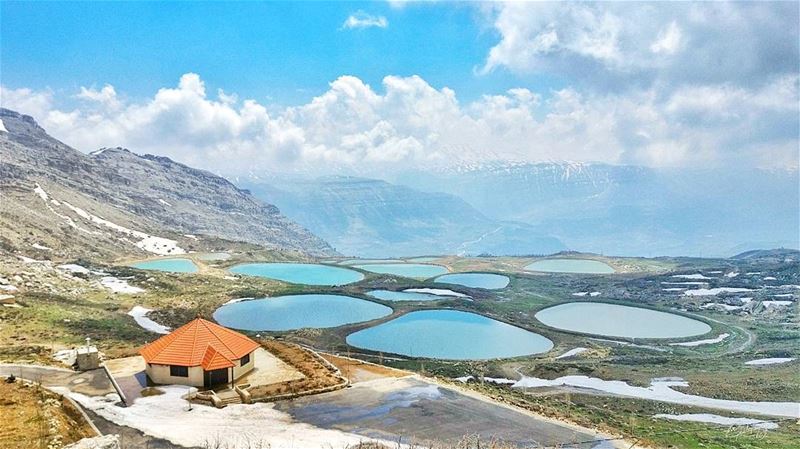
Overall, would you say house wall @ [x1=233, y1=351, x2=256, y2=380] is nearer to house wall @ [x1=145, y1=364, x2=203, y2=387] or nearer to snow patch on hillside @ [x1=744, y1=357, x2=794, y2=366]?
house wall @ [x1=145, y1=364, x2=203, y2=387]

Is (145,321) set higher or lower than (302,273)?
lower

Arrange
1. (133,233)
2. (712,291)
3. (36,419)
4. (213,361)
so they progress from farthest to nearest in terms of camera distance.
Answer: (133,233) → (712,291) → (213,361) → (36,419)

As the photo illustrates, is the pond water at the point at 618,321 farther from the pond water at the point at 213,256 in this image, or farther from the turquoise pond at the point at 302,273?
the pond water at the point at 213,256

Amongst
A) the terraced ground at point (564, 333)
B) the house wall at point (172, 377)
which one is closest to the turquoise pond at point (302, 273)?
the terraced ground at point (564, 333)

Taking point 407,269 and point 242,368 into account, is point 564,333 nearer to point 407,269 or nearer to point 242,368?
point 242,368

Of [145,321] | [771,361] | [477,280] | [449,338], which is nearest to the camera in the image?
[771,361]

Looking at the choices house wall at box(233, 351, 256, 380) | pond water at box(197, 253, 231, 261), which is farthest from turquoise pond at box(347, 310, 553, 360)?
pond water at box(197, 253, 231, 261)

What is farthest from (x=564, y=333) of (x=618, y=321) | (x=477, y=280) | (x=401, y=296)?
(x=477, y=280)

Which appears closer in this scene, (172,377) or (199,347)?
(172,377)
